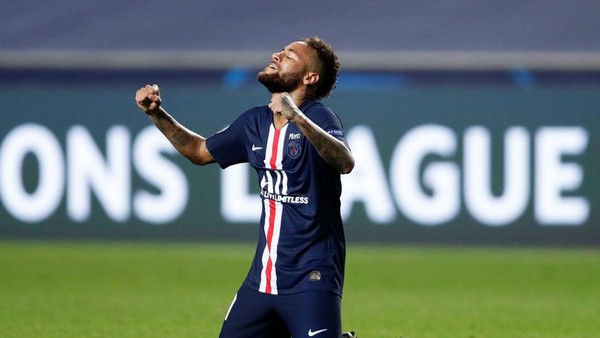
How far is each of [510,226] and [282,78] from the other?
29.7ft

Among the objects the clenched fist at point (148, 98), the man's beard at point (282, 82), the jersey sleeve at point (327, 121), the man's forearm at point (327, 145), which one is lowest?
the man's forearm at point (327, 145)

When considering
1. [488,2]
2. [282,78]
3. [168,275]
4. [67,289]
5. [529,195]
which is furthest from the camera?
[488,2]

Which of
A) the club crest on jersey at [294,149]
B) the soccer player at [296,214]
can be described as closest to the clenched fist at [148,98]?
the soccer player at [296,214]

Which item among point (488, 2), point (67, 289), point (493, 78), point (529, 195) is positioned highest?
point (488, 2)

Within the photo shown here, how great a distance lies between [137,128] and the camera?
15.5m

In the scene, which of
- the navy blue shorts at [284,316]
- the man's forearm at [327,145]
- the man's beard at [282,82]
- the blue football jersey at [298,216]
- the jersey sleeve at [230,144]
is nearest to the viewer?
the man's forearm at [327,145]

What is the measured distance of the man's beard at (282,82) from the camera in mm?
6579

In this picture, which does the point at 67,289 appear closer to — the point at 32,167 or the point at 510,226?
the point at 32,167

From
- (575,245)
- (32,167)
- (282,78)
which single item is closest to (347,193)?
(575,245)

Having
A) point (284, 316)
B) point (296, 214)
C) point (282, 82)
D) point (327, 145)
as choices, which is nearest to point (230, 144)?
point (282, 82)

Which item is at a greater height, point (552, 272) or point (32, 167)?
point (32, 167)

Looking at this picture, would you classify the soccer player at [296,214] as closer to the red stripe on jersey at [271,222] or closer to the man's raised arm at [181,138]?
the red stripe on jersey at [271,222]

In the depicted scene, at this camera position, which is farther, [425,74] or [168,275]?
[425,74]

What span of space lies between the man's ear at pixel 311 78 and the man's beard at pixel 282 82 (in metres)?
0.04
